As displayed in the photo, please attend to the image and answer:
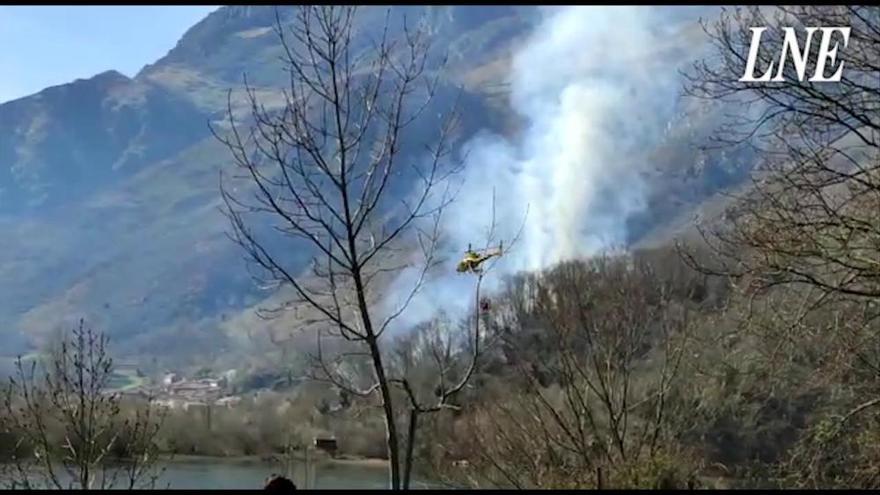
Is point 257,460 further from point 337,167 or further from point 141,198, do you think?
point 141,198

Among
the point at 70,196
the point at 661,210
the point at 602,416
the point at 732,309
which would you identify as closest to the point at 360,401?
the point at 732,309

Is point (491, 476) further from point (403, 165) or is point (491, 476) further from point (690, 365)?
point (403, 165)

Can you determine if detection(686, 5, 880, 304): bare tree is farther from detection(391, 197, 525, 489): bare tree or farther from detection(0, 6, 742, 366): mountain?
detection(0, 6, 742, 366): mountain

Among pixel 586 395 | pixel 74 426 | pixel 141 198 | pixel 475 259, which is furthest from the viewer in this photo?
pixel 141 198

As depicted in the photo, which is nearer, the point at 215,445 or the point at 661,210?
the point at 215,445

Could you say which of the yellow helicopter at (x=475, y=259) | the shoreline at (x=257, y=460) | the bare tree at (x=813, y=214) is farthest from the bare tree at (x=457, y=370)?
the shoreline at (x=257, y=460)

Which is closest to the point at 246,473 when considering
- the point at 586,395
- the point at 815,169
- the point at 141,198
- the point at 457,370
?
the point at 586,395
